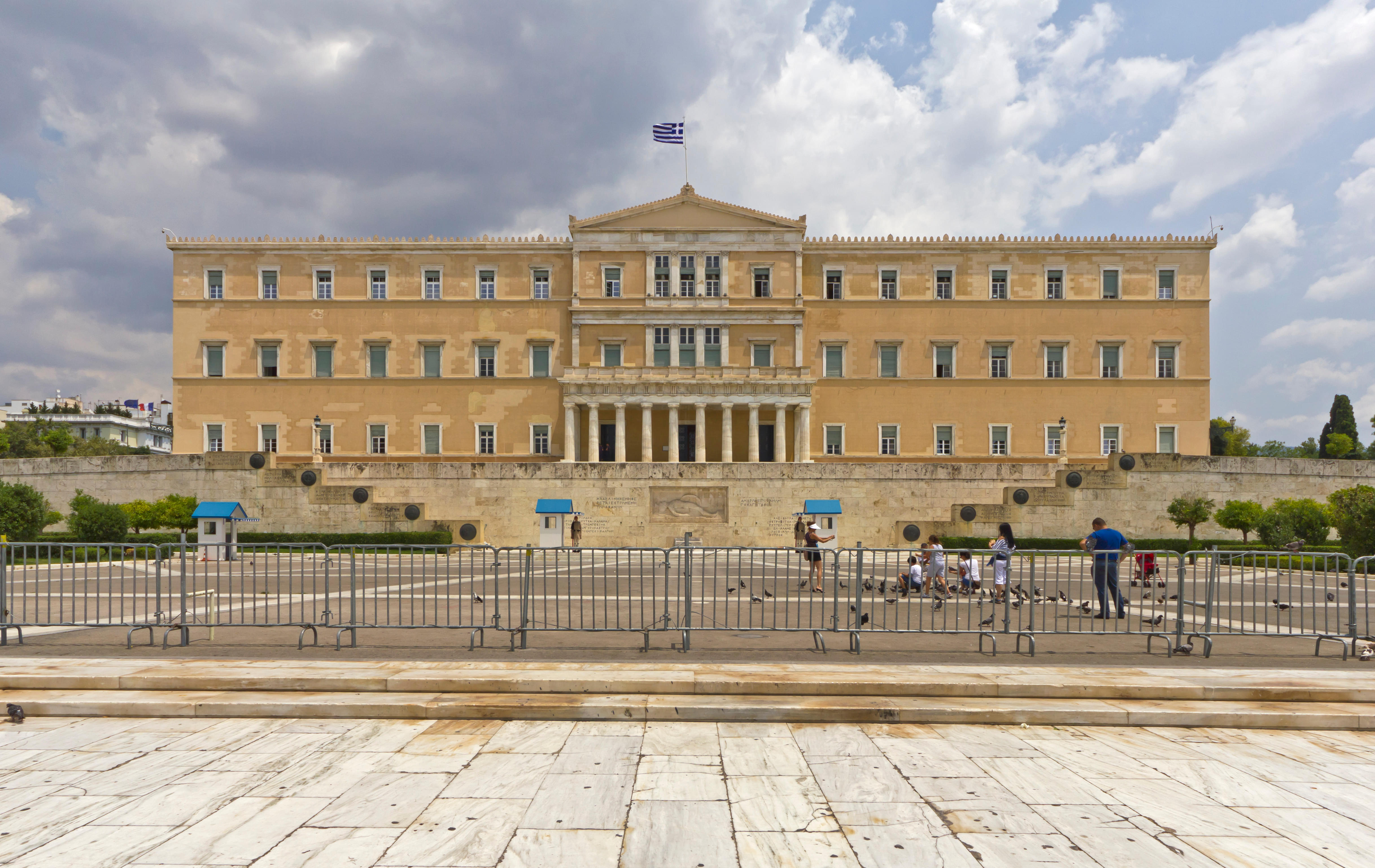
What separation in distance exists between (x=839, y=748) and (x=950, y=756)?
0.87 metres

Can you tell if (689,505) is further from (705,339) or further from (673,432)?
(705,339)

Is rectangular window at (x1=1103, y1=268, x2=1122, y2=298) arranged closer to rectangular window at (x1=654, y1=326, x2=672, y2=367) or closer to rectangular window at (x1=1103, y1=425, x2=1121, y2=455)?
rectangular window at (x1=1103, y1=425, x2=1121, y2=455)

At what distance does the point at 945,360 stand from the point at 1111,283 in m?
10.3

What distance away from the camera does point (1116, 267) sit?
4134 cm

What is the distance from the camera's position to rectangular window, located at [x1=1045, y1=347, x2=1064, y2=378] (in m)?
41.6

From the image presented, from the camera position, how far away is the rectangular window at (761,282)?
136 feet

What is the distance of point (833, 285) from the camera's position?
42.4m

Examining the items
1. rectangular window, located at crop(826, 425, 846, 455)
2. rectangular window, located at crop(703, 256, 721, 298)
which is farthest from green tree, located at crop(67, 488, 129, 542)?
rectangular window, located at crop(826, 425, 846, 455)

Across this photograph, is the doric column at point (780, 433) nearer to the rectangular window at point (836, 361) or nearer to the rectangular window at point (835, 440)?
the rectangular window at point (835, 440)

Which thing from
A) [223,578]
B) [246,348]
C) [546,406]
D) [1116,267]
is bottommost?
[223,578]

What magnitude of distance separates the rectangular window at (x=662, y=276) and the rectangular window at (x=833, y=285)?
30.1 feet

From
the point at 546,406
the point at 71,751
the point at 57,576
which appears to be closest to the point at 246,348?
the point at 546,406

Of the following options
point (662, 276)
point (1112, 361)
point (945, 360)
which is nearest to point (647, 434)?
point (662, 276)

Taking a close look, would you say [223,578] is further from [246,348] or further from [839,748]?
[246,348]
